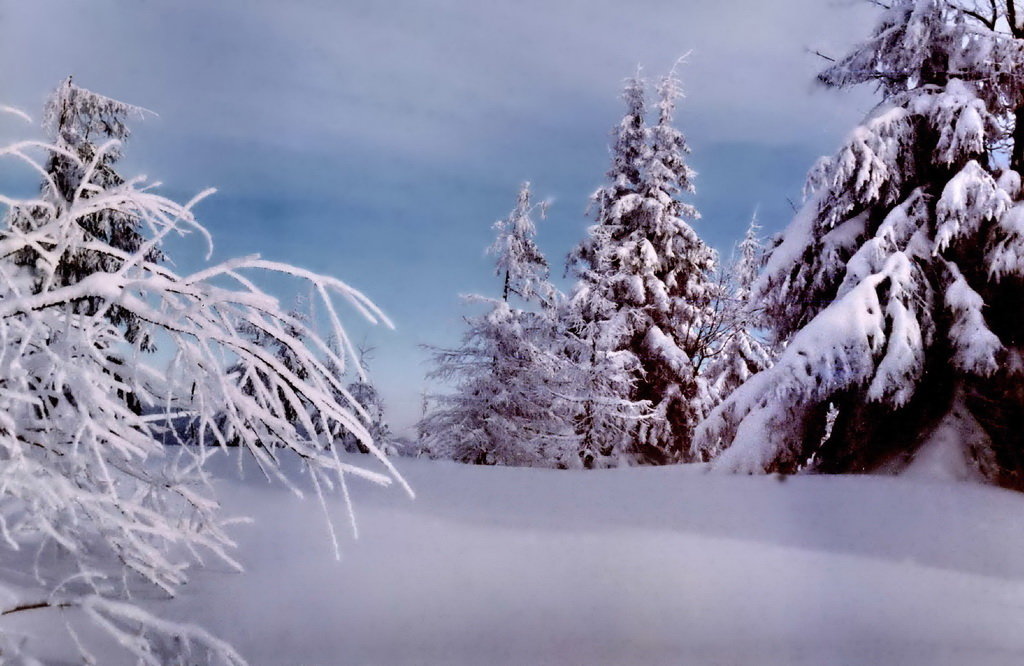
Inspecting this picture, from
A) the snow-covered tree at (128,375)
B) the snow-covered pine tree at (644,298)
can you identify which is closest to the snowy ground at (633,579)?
the snow-covered tree at (128,375)

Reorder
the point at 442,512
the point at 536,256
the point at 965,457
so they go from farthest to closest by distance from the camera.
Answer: the point at 536,256
the point at 965,457
the point at 442,512

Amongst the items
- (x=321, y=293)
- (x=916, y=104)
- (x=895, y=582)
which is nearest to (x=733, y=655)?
(x=895, y=582)

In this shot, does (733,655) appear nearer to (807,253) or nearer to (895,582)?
(895,582)

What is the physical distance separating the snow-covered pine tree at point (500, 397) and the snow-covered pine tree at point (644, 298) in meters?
0.91

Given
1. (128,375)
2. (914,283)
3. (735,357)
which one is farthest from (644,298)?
(128,375)

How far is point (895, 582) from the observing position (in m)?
4.18

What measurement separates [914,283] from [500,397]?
9.03 m

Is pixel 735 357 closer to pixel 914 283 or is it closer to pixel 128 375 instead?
pixel 914 283

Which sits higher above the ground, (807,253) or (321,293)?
(807,253)

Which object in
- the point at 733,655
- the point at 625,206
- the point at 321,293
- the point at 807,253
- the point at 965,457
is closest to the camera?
the point at 321,293

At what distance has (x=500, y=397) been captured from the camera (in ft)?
47.7

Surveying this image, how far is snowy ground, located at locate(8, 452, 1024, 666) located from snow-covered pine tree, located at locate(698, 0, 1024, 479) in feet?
3.99

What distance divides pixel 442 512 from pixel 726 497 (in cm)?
241

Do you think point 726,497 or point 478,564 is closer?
point 478,564
